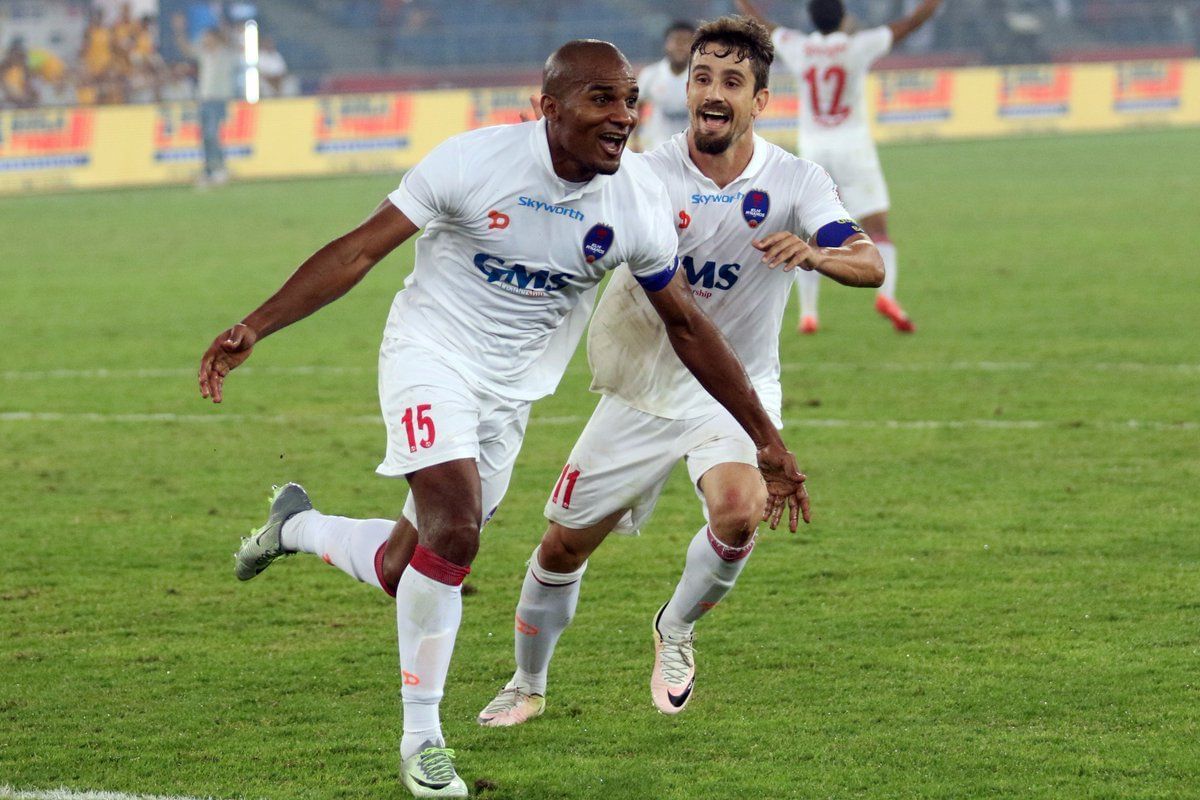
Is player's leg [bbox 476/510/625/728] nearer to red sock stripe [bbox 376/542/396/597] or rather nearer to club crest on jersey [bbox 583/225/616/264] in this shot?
red sock stripe [bbox 376/542/396/597]

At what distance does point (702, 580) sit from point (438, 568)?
38.2 inches

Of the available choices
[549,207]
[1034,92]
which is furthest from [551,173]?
[1034,92]

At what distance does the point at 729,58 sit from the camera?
5.17m

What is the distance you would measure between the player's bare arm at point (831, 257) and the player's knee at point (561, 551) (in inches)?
41.3

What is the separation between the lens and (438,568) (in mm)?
4543

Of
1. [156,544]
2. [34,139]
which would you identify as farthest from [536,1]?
[156,544]

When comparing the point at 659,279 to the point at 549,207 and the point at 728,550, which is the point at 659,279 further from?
the point at 728,550

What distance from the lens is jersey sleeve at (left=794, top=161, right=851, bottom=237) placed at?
5199mm

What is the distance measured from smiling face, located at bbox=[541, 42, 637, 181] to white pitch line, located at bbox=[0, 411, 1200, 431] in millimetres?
4856

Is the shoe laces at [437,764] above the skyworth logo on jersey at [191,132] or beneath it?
above

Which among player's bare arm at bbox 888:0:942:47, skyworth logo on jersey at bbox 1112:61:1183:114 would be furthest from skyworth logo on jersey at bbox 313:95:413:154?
player's bare arm at bbox 888:0:942:47

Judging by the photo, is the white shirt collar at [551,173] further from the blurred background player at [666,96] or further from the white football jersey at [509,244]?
the blurred background player at [666,96]

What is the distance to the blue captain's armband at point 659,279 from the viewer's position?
4773mm

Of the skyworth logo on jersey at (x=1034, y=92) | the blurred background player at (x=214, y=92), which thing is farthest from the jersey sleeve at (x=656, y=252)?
the skyworth logo on jersey at (x=1034, y=92)
